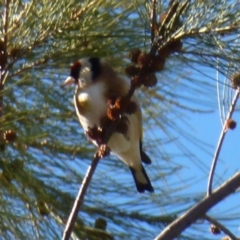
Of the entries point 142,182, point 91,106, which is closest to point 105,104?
point 91,106

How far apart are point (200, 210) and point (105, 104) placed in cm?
40

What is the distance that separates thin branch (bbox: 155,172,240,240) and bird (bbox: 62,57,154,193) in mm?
317

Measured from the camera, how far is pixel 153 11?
50.7 inches

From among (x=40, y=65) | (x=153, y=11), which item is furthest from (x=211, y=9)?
(x=40, y=65)

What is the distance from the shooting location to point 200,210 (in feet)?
4.37

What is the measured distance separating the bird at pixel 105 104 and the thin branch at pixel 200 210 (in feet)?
1.04

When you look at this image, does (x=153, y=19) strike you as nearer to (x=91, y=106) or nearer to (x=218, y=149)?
(x=218, y=149)

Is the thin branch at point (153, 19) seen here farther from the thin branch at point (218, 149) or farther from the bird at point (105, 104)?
the bird at point (105, 104)

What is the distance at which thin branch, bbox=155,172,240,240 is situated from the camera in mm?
1302

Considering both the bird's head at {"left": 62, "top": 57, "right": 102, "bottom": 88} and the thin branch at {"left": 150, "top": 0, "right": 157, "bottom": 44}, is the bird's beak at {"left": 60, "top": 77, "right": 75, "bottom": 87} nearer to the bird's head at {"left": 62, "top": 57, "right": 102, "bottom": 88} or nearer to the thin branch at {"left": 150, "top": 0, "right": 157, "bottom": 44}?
the bird's head at {"left": 62, "top": 57, "right": 102, "bottom": 88}

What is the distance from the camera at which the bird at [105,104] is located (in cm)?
166

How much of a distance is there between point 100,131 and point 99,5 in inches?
9.1

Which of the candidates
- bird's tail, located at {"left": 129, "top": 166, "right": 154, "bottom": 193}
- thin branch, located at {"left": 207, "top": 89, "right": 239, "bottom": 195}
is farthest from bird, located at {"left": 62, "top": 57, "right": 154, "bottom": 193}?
thin branch, located at {"left": 207, "top": 89, "right": 239, "bottom": 195}

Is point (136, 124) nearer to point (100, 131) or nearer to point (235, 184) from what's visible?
point (100, 131)
